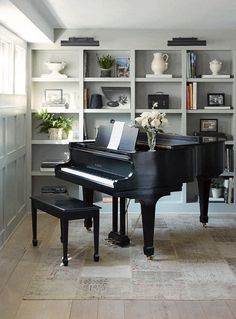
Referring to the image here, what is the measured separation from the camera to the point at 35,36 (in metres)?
5.85

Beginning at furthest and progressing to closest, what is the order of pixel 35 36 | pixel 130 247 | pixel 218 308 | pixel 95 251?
pixel 35 36
pixel 130 247
pixel 95 251
pixel 218 308

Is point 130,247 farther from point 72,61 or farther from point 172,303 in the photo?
point 72,61

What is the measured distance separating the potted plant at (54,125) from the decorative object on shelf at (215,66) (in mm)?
1996

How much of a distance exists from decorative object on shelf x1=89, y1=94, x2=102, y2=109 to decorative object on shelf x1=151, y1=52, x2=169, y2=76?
81 centimetres

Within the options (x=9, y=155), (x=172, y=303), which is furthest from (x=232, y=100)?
(x=172, y=303)

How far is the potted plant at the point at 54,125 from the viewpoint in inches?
256

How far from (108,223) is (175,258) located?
1.55m

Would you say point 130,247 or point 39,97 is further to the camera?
point 39,97

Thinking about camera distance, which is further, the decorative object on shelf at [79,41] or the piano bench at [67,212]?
the decorative object on shelf at [79,41]

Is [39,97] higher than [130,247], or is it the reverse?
[39,97]

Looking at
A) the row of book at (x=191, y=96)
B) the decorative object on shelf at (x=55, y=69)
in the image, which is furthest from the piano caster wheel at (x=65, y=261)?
the row of book at (x=191, y=96)

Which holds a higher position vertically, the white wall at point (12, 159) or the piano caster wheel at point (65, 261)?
the white wall at point (12, 159)

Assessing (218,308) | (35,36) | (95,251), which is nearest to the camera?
(218,308)

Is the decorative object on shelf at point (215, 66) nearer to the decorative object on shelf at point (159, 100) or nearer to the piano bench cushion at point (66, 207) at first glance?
the decorative object on shelf at point (159, 100)
